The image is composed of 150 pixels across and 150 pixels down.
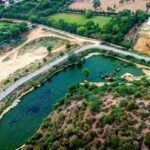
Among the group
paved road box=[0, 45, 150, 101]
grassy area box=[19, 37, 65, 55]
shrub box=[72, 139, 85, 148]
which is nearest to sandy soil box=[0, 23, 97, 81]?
grassy area box=[19, 37, 65, 55]

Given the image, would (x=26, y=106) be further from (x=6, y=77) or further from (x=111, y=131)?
(x=111, y=131)

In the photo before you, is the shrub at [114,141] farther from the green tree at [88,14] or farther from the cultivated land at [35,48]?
the green tree at [88,14]

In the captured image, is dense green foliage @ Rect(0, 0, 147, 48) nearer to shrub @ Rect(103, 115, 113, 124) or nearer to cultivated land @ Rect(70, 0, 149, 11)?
cultivated land @ Rect(70, 0, 149, 11)

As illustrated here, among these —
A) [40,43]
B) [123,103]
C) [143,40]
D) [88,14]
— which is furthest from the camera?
[88,14]

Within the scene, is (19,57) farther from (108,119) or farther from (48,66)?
(108,119)

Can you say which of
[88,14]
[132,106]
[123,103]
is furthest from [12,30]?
[132,106]
